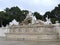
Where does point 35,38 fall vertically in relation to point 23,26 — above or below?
below

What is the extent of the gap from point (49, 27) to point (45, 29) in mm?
558

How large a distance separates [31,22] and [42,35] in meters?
3.67

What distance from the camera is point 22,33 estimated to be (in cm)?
2500

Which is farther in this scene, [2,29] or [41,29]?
[2,29]

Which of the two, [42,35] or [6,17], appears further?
[6,17]

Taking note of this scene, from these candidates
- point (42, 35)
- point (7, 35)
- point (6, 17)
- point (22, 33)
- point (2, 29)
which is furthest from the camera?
point (6, 17)

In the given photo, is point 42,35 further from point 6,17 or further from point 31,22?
point 6,17

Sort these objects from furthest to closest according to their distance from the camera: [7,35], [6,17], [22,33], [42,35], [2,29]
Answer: [6,17] < [2,29] < [7,35] < [22,33] < [42,35]

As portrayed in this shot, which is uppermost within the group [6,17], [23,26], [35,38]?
[6,17]

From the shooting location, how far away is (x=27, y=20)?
89.0 feet

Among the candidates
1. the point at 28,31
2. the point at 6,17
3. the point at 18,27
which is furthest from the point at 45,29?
the point at 6,17

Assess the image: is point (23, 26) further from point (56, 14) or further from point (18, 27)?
point (56, 14)

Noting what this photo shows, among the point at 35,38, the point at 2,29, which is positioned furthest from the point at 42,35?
the point at 2,29

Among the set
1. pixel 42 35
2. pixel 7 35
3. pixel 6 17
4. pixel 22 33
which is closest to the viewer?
pixel 42 35
